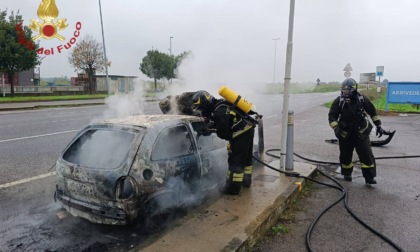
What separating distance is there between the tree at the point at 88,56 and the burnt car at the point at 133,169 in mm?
30994

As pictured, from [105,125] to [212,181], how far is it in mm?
1578

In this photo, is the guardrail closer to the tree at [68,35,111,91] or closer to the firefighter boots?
the tree at [68,35,111,91]

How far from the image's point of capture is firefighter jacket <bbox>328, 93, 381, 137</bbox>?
5.73 m

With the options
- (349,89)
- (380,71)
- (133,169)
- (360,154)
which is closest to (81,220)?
(133,169)

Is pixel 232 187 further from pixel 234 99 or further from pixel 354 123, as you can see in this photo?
pixel 354 123

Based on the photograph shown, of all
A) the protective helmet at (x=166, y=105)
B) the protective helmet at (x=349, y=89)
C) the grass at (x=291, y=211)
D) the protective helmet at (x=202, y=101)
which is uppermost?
the protective helmet at (x=349, y=89)

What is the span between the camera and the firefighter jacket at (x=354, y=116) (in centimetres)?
573

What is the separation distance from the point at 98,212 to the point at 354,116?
4319mm

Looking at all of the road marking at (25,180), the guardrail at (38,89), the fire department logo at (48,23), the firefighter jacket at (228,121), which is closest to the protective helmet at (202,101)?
the firefighter jacket at (228,121)

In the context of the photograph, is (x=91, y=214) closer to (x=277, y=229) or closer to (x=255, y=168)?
(x=277, y=229)

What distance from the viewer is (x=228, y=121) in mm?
4586

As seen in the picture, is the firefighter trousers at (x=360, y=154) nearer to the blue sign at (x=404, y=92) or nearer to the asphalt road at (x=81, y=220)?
the asphalt road at (x=81, y=220)

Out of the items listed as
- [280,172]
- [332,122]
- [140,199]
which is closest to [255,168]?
[280,172]

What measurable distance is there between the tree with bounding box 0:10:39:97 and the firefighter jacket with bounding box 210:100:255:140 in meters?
23.9
